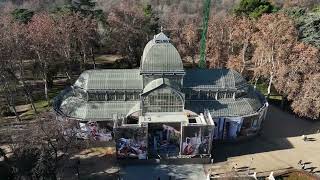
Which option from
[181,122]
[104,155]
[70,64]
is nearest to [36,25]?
[70,64]

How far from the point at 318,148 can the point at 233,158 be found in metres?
13.9

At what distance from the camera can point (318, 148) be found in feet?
175

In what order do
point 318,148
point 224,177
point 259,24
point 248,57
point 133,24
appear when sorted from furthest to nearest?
point 248,57
point 133,24
point 259,24
point 318,148
point 224,177

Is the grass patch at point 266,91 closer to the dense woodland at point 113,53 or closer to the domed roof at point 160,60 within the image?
the dense woodland at point 113,53

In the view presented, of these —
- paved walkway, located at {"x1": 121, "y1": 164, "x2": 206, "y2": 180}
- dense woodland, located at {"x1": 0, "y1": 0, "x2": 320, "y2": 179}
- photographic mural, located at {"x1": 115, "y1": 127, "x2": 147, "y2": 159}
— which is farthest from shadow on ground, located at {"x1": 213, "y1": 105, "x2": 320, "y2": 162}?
photographic mural, located at {"x1": 115, "y1": 127, "x2": 147, "y2": 159}

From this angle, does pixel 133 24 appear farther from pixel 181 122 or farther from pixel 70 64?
pixel 181 122

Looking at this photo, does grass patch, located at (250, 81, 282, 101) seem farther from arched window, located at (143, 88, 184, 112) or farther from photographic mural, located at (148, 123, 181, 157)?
photographic mural, located at (148, 123, 181, 157)

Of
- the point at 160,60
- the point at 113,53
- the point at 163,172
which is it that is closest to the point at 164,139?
the point at 163,172

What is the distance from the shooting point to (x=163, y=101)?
48.8 meters

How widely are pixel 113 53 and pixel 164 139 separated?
49.2 metres

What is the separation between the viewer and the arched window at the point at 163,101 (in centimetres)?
4812

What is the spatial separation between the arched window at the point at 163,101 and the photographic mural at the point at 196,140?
13.4 feet

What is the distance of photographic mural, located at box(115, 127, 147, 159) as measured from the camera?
46219 millimetres

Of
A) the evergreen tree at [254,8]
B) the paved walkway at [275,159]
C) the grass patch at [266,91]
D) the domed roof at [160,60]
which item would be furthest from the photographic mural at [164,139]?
the evergreen tree at [254,8]
